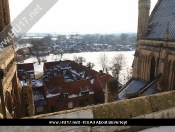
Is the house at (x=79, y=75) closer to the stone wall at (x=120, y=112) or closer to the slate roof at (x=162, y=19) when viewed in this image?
the slate roof at (x=162, y=19)

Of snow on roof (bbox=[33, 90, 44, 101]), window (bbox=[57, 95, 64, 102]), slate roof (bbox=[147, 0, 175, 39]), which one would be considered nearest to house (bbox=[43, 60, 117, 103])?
window (bbox=[57, 95, 64, 102])

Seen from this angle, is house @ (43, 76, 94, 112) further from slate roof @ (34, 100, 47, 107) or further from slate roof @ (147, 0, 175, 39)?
slate roof @ (147, 0, 175, 39)

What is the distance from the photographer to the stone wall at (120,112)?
12.6ft

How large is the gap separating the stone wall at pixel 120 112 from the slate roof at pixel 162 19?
1089cm

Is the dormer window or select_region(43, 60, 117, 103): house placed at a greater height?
select_region(43, 60, 117, 103): house

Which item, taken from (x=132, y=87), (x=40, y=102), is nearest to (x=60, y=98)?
(x=40, y=102)

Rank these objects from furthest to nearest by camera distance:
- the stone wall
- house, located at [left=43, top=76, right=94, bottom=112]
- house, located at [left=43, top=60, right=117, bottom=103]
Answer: house, located at [left=43, top=60, right=117, bottom=103], house, located at [left=43, top=76, right=94, bottom=112], the stone wall

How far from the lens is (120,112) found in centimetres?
449

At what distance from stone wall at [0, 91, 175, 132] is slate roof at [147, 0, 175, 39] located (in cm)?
1089

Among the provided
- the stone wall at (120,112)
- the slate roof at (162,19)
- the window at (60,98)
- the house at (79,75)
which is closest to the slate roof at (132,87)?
the house at (79,75)

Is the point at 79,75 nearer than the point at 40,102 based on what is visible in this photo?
No

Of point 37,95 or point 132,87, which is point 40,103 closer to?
point 37,95

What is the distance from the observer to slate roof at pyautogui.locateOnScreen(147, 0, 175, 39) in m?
15.3

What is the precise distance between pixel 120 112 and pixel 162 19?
49.7ft
